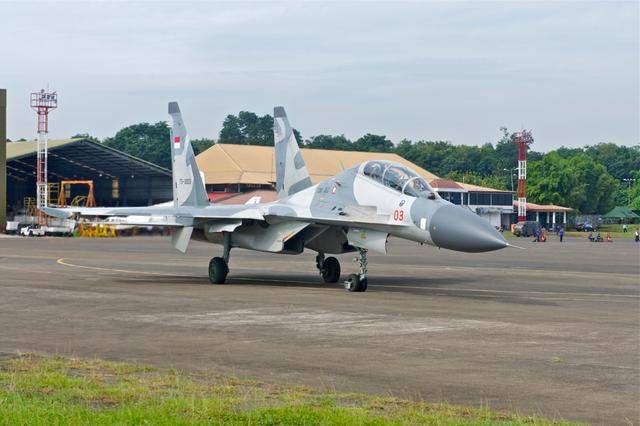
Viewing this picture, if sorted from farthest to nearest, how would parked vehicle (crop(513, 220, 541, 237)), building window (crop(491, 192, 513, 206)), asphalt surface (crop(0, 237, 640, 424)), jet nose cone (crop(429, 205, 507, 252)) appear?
building window (crop(491, 192, 513, 206)) → parked vehicle (crop(513, 220, 541, 237)) → jet nose cone (crop(429, 205, 507, 252)) → asphalt surface (crop(0, 237, 640, 424))

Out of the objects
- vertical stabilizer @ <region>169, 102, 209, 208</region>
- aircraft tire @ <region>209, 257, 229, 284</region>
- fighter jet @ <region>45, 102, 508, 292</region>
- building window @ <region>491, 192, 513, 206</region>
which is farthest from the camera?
building window @ <region>491, 192, 513, 206</region>

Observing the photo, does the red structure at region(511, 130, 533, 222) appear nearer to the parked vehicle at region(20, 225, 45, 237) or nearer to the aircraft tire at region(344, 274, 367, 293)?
the parked vehicle at region(20, 225, 45, 237)

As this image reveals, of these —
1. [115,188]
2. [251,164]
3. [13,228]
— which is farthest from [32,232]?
[251,164]

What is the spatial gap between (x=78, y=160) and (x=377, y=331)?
76.5m

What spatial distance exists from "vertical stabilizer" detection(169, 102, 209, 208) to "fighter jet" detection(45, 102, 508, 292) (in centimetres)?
3

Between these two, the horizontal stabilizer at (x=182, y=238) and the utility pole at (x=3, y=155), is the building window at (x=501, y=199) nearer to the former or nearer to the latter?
the utility pole at (x=3, y=155)

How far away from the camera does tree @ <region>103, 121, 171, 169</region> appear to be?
145125 millimetres

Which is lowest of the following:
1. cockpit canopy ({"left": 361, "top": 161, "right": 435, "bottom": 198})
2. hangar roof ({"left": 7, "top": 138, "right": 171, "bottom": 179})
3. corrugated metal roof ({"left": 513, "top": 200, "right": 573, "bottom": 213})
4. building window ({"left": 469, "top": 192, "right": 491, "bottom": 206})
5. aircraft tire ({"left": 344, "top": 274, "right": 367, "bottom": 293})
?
aircraft tire ({"left": 344, "top": 274, "right": 367, "bottom": 293})

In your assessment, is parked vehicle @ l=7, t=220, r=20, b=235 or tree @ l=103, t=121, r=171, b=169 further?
tree @ l=103, t=121, r=171, b=169

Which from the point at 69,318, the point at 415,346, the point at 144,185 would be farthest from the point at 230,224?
the point at 144,185

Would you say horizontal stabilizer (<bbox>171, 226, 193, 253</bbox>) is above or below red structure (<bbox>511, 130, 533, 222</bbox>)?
Answer: below

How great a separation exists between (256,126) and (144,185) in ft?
222

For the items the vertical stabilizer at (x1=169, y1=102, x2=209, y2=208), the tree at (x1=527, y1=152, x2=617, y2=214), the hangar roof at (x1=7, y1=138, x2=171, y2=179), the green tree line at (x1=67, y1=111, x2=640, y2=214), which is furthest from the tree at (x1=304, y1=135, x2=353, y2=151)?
the vertical stabilizer at (x1=169, y1=102, x2=209, y2=208)

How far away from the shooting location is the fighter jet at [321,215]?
2005 centimetres
